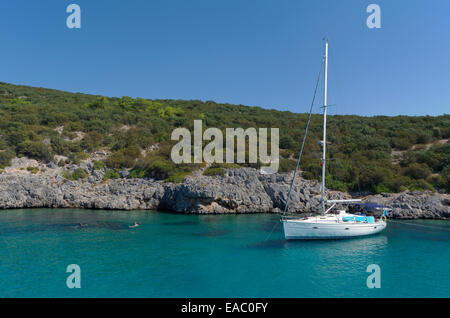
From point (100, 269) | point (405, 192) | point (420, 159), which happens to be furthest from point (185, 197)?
point (420, 159)

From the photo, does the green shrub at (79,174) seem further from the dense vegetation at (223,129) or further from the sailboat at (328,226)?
the sailboat at (328,226)

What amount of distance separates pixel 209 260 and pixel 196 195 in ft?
43.7

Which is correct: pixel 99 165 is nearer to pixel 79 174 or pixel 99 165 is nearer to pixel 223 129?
pixel 79 174

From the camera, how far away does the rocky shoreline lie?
26.9 m

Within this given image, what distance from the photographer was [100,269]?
41.2 ft

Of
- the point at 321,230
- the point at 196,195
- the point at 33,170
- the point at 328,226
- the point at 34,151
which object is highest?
the point at 34,151

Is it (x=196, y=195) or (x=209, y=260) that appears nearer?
(x=209, y=260)

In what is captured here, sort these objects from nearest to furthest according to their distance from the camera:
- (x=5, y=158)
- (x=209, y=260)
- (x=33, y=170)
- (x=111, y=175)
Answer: (x=209, y=260) < (x=5, y=158) < (x=33, y=170) < (x=111, y=175)

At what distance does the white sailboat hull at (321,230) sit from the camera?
56.5 ft

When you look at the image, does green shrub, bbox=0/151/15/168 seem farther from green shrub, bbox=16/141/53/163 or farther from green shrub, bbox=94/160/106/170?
green shrub, bbox=94/160/106/170

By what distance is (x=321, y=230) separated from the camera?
17.6 meters

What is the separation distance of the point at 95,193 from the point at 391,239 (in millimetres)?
27755

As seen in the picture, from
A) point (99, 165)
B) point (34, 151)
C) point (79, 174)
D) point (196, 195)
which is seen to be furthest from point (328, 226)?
point (34, 151)

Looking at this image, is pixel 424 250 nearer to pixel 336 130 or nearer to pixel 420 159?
pixel 420 159
